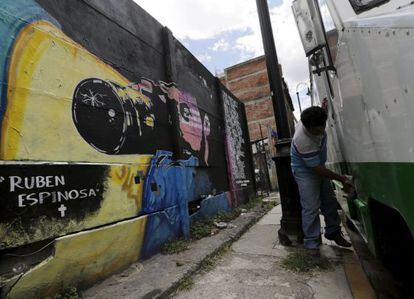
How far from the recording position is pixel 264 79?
2280cm

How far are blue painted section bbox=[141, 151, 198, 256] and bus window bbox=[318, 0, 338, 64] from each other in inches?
103

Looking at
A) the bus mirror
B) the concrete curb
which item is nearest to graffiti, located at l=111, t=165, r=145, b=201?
the concrete curb

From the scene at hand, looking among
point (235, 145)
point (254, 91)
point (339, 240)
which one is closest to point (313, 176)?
point (339, 240)

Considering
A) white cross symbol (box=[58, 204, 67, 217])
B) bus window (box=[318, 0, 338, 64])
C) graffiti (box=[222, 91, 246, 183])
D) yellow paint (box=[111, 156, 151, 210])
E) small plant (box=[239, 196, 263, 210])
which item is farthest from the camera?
graffiti (box=[222, 91, 246, 183])

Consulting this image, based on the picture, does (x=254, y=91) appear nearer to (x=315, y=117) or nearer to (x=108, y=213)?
(x=315, y=117)

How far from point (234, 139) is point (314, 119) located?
5331 mm

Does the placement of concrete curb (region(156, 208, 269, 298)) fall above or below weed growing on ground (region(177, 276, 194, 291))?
above

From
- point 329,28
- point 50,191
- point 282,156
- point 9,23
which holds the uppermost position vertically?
point 9,23

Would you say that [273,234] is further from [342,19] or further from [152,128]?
[342,19]

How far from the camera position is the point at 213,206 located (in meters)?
5.98

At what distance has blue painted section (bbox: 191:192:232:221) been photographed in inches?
212

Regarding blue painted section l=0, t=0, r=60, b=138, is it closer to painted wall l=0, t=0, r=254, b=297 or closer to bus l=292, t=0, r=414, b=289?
painted wall l=0, t=0, r=254, b=297

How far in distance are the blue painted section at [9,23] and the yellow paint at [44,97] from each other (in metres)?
0.04

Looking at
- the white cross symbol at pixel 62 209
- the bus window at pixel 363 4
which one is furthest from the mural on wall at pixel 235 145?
the bus window at pixel 363 4
